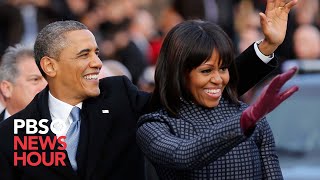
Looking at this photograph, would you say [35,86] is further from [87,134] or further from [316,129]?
[316,129]

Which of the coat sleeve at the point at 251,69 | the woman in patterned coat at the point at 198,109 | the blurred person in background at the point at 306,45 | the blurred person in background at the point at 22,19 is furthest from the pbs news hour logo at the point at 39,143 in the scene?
the blurred person in background at the point at 306,45

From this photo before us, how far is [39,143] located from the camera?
5.85 metres

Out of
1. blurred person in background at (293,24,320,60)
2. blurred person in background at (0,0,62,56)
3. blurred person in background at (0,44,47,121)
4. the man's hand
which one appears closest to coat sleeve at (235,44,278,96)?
the man's hand

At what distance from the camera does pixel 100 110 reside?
233 inches

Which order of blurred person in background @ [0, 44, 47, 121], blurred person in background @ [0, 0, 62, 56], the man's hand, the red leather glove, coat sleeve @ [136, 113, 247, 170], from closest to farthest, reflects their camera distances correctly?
the red leather glove → coat sleeve @ [136, 113, 247, 170] → the man's hand → blurred person in background @ [0, 44, 47, 121] → blurred person in background @ [0, 0, 62, 56]

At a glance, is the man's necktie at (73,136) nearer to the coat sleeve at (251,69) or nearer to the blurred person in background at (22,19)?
the coat sleeve at (251,69)

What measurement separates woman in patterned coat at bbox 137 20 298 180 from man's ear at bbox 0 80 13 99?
6.41ft

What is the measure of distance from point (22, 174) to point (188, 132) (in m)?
0.89

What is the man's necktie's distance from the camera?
5828mm

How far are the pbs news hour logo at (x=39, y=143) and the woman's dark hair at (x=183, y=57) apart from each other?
1.81 ft

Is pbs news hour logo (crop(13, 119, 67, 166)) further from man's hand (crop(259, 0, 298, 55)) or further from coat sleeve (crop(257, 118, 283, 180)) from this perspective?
man's hand (crop(259, 0, 298, 55))

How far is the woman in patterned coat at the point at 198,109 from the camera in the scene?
543cm

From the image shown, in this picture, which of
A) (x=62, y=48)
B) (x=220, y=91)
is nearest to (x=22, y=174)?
(x=62, y=48)

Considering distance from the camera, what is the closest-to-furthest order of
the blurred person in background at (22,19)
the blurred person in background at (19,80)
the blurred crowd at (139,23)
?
the blurred person in background at (19,80) → the blurred person in background at (22,19) → the blurred crowd at (139,23)
